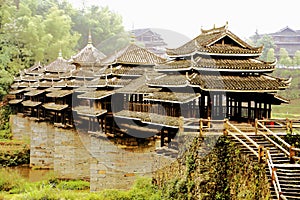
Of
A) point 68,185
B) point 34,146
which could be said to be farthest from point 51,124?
point 68,185

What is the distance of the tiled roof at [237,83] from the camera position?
16.0 meters

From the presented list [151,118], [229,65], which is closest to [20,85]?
[151,118]

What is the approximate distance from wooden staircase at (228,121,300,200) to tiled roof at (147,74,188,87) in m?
2.53

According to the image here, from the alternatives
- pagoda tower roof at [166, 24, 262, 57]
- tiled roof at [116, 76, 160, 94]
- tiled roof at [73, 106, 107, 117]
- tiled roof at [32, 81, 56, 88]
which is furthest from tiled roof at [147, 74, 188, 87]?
tiled roof at [32, 81, 56, 88]

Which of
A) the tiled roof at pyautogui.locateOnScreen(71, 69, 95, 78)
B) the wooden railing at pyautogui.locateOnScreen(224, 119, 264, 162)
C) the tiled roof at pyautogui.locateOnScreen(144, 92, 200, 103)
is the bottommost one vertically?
the wooden railing at pyautogui.locateOnScreen(224, 119, 264, 162)

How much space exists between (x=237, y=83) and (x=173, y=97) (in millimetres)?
2522

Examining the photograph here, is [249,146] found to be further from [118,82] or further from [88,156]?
[88,156]

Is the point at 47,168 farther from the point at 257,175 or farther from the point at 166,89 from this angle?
the point at 257,175

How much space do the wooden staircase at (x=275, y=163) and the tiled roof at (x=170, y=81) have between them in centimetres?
253

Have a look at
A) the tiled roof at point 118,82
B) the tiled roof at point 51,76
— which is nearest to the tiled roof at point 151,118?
the tiled roof at point 118,82

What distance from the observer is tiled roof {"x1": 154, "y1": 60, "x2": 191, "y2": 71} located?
16.8 metres

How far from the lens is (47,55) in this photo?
49656mm

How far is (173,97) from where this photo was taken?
54.7 feet

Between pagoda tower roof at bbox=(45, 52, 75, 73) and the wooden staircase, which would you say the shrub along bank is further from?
pagoda tower roof at bbox=(45, 52, 75, 73)
